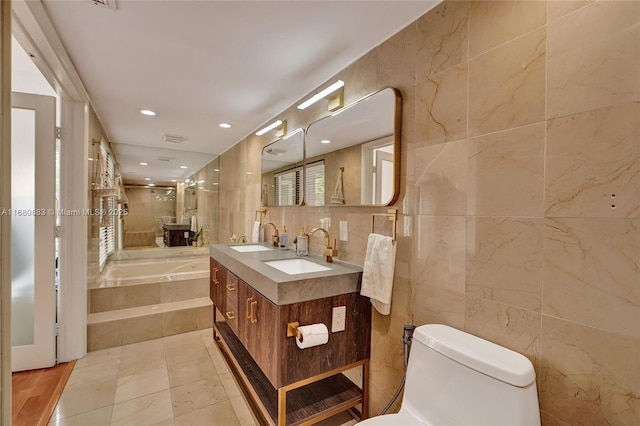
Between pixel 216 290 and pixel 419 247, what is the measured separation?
6.39 ft

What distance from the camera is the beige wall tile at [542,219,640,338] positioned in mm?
854

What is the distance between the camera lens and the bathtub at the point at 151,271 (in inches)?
125

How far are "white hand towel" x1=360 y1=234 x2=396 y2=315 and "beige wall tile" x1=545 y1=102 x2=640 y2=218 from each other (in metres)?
0.74

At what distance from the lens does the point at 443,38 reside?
4.53 ft

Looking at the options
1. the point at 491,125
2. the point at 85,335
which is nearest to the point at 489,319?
the point at 491,125

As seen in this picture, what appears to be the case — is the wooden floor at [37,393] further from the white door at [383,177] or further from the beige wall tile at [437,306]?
the white door at [383,177]

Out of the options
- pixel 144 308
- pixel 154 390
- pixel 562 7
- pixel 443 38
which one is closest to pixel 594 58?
pixel 562 7

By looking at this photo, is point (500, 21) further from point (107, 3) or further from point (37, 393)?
point (37, 393)

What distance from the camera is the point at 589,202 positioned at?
93 centimetres

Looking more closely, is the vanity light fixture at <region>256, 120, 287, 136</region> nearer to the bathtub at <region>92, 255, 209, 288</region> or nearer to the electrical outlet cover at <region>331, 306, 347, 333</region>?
the electrical outlet cover at <region>331, 306, 347, 333</region>

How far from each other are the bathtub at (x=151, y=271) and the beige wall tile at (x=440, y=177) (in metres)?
2.91

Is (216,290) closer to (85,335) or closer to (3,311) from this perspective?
(85,335)

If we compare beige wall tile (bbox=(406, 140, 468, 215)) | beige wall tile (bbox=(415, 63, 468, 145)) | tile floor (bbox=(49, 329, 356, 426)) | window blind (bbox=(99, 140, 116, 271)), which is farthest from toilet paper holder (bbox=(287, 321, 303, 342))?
window blind (bbox=(99, 140, 116, 271))

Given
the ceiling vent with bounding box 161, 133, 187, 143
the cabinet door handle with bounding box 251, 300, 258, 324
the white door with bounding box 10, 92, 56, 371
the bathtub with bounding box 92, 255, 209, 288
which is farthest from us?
the ceiling vent with bounding box 161, 133, 187, 143
